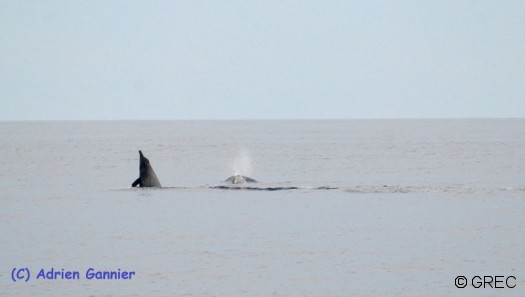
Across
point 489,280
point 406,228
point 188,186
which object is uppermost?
point 188,186

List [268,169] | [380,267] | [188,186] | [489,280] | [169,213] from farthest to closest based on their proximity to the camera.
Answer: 1. [268,169]
2. [188,186]
3. [169,213]
4. [380,267]
5. [489,280]

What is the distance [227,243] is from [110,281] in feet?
20.3

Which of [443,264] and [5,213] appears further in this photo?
[5,213]

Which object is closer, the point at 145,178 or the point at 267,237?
the point at 267,237

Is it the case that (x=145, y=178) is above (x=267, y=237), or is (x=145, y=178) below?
above

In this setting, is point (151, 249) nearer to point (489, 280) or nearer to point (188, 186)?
point (489, 280)

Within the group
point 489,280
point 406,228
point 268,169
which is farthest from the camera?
point 268,169

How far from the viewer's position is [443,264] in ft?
84.4

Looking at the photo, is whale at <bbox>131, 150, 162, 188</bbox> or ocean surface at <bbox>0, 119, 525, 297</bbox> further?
whale at <bbox>131, 150, 162, 188</bbox>

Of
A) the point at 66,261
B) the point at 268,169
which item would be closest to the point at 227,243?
the point at 66,261

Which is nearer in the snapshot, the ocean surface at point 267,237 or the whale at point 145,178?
the ocean surface at point 267,237

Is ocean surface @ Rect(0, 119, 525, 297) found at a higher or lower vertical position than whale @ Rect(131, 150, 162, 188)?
lower

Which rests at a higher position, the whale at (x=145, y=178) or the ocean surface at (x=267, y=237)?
the whale at (x=145, y=178)

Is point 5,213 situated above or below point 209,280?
above
